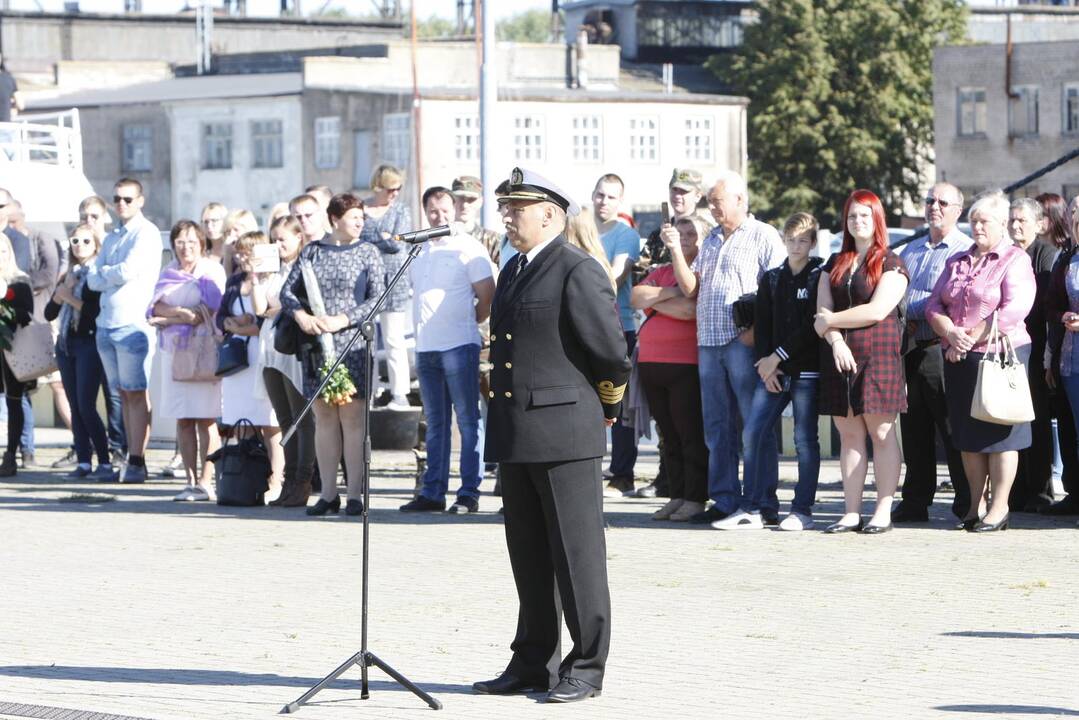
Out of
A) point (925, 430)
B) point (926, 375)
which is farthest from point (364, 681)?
point (925, 430)

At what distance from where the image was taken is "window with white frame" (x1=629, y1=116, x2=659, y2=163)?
7738 centimetres

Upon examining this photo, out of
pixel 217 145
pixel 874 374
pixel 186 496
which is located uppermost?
pixel 217 145

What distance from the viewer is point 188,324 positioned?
15445 millimetres

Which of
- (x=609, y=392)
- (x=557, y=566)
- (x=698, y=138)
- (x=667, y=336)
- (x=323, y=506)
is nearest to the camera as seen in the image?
(x=557, y=566)

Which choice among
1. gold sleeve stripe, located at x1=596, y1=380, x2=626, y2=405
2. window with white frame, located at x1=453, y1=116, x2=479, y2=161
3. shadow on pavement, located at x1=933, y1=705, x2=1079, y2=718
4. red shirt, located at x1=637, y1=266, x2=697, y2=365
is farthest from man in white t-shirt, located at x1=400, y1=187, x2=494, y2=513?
window with white frame, located at x1=453, y1=116, x2=479, y2=161

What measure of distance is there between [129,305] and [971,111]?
6047cm

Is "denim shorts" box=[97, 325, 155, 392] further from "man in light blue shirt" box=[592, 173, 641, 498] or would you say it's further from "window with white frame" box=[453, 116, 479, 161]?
"window with white frame" box=[453, 116, 479, 161]

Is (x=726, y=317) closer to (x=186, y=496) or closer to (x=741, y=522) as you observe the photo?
(x=741, y=522)

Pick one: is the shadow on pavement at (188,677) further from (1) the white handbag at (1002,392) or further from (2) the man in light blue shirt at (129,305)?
(2) the man in light blue shirt at (129,305)

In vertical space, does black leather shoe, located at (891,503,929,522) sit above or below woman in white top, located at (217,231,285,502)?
below

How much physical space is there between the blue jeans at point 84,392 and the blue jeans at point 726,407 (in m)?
5.88

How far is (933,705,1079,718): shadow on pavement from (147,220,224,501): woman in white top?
8631 mm

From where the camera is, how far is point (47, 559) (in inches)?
469

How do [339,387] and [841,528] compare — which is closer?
[841,528]
